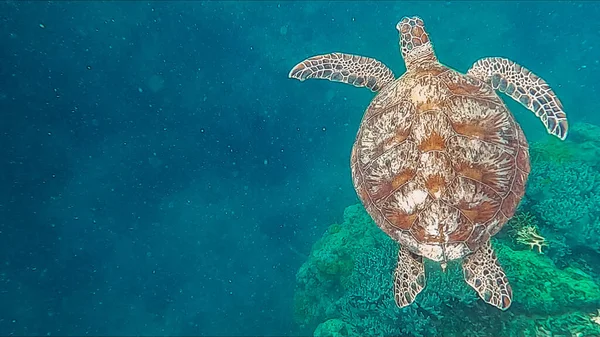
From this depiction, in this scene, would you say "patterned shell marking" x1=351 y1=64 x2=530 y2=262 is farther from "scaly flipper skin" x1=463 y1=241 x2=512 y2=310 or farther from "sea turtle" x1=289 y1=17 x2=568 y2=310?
"scaly flipper skin" x1=463 y1=241 x2=512 y2=310

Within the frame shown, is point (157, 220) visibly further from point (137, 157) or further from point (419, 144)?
point (419, 144)

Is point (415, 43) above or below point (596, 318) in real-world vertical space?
above

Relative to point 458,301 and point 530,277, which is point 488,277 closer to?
point 458,301

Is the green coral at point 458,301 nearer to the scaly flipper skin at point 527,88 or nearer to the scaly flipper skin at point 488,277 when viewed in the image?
the scaly flipper skin at point 488,277

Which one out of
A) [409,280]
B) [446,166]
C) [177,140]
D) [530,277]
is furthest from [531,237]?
[177,140]

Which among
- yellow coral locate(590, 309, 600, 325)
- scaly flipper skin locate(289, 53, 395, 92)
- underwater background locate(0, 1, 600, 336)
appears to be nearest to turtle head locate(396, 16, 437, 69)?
scaly flipper skin locate(289, 53, 395, 92)
